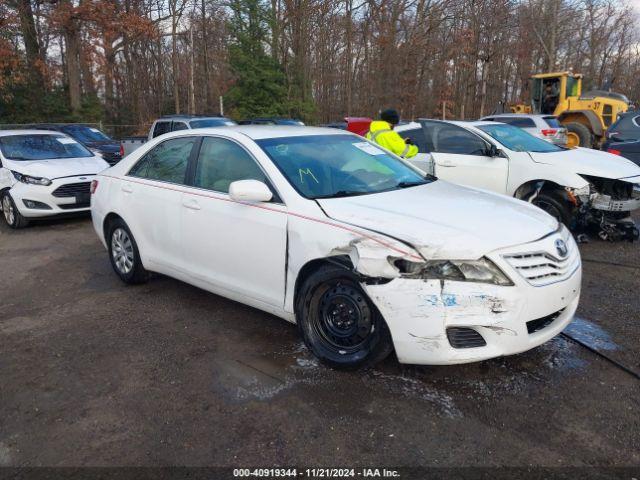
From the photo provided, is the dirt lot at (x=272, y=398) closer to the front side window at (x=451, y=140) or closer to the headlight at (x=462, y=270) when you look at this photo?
the headlight at (x=462, y=270)

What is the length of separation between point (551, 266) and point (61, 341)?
3622 mm

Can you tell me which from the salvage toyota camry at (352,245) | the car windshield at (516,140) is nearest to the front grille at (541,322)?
the salvage toyota camry at (352,245)

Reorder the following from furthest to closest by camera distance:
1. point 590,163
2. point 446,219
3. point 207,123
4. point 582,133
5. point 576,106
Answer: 1. point 576,106
2. point 582,133
3. point 207,123
4. point 590,163
5. point 446,219

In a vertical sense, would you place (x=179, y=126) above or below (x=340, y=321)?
above

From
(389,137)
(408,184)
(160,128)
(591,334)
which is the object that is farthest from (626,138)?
(160,128)

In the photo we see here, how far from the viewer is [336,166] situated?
406 cm

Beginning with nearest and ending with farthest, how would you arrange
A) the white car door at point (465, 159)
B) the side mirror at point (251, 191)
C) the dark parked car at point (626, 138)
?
1. the side mirror at point (251, 191)
2. the white car door at point (465, 159)
3. the dark parked car at point (626, 138)

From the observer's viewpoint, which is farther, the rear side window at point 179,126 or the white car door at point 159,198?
the rear side window at point 179,126

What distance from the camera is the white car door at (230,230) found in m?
3.64

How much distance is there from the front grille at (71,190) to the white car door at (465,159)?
223 inches


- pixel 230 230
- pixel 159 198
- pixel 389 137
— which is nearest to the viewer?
pixel 230 230

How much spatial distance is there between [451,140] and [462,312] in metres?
5.22

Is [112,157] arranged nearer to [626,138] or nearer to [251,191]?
[251,191]

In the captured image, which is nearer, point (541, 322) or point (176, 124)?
point (541, 322)
